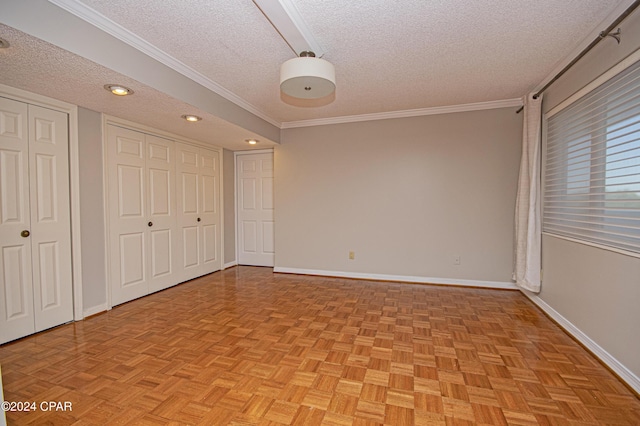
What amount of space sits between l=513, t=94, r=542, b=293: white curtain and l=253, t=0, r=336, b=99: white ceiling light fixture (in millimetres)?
2506

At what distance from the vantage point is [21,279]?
8.11 ft

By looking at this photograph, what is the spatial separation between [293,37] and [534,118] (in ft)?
9.42

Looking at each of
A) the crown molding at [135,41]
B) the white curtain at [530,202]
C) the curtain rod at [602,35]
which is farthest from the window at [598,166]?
the crown molding at [135,41]

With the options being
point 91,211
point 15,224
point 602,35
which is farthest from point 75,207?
point 602,35

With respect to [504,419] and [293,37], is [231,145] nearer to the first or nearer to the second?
[293,37]

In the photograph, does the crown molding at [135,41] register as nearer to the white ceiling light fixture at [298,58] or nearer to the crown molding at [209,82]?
the crown molding at [209,82]

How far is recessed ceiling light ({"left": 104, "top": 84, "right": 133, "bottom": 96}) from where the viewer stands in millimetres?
2357

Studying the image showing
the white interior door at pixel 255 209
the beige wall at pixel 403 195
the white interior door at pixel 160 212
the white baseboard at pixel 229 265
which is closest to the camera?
the white interior door at pixel 160 212

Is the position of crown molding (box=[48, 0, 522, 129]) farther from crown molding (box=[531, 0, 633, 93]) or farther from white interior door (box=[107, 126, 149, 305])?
white interior door (box=[107, 126, 149, 305])

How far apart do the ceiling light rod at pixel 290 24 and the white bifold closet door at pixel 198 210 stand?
8.50ft

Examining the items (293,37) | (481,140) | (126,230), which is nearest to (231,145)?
(126,230)

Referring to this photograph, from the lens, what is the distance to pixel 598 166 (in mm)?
2287

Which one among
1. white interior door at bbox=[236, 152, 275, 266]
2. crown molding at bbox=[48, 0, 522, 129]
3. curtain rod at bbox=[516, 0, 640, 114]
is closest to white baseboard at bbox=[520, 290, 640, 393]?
curtain rod at bbox=[516, 0, 640, 114]

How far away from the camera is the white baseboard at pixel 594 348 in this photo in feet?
5.95
